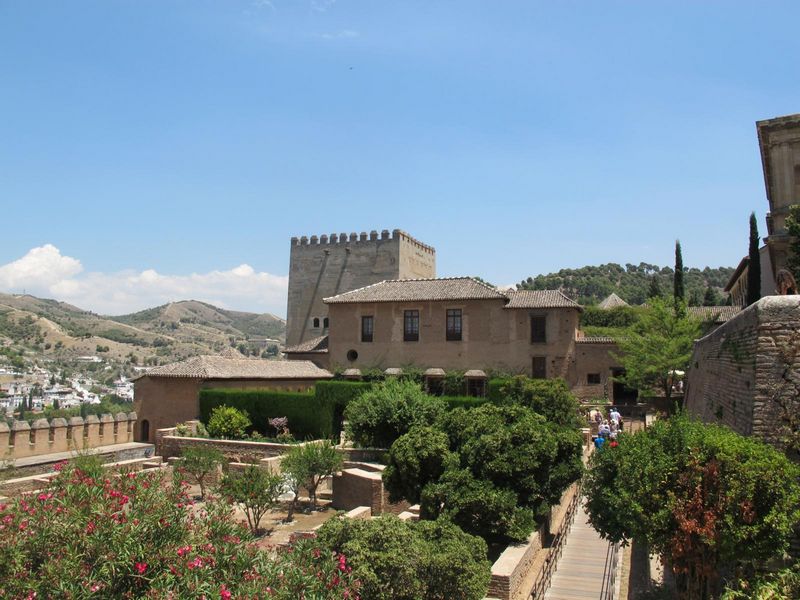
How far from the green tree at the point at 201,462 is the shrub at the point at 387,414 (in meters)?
4.52

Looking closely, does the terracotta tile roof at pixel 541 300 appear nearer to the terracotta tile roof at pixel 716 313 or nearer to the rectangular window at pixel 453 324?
the rectangular window at pixel 453 324

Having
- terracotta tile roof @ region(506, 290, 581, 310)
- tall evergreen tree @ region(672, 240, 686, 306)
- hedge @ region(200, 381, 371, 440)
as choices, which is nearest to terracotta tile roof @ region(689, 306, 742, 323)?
tall evergreen tree @ region(672, 240, 686, 306)

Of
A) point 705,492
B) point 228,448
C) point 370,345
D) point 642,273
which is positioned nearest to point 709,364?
point 705,492

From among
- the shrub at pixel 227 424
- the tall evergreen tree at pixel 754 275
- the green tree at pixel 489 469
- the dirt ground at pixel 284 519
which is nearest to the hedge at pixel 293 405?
the shrub at pixel 227 424

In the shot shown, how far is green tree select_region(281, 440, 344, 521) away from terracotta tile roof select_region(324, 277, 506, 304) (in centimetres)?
1315

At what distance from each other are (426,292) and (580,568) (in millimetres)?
20655

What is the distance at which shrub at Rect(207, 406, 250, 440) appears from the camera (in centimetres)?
2473

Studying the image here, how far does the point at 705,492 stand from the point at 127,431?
78.6ft

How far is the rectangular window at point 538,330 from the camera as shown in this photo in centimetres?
2925

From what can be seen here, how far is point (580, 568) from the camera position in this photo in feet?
37.1

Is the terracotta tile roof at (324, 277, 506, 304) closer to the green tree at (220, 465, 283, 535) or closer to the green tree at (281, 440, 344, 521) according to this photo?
the green tree at (281, 440, 344, 521)

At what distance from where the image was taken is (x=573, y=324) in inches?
1143

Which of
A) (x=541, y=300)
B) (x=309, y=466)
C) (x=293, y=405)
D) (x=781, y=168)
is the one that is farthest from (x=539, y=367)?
(x=309, y=466)

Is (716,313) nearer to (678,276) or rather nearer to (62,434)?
(678,276)
